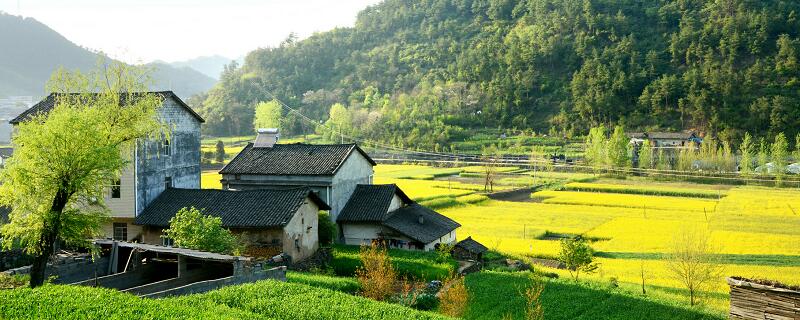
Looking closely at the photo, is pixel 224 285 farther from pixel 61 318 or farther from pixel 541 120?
pixel 541 120

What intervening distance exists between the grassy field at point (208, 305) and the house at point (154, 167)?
37.6 feet

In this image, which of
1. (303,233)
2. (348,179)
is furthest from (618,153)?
(303,233)

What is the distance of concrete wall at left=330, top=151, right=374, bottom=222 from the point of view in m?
32.4

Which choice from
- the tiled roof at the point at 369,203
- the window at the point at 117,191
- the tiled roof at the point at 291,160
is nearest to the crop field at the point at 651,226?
the tiled roof at the point at 369,203

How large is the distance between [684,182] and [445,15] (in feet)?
356

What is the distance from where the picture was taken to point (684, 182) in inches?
2709

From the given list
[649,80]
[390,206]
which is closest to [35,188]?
[390,206]

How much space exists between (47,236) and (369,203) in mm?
15851

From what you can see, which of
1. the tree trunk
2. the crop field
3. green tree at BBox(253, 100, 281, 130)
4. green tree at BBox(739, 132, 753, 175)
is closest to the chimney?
the crop field

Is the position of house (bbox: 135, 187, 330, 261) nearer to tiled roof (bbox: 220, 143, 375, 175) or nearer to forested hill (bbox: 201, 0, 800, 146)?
tiled roof (bbox: 220, 143, 375, 175)

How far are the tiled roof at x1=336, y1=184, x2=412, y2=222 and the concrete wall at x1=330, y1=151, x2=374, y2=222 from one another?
11.0 inches

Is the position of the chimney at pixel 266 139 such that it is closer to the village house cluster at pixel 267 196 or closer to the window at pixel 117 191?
the village house cluster at pixel 267 196

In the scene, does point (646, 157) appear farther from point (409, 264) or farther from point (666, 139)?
point (409, 264)

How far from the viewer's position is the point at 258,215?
87.1 feet
